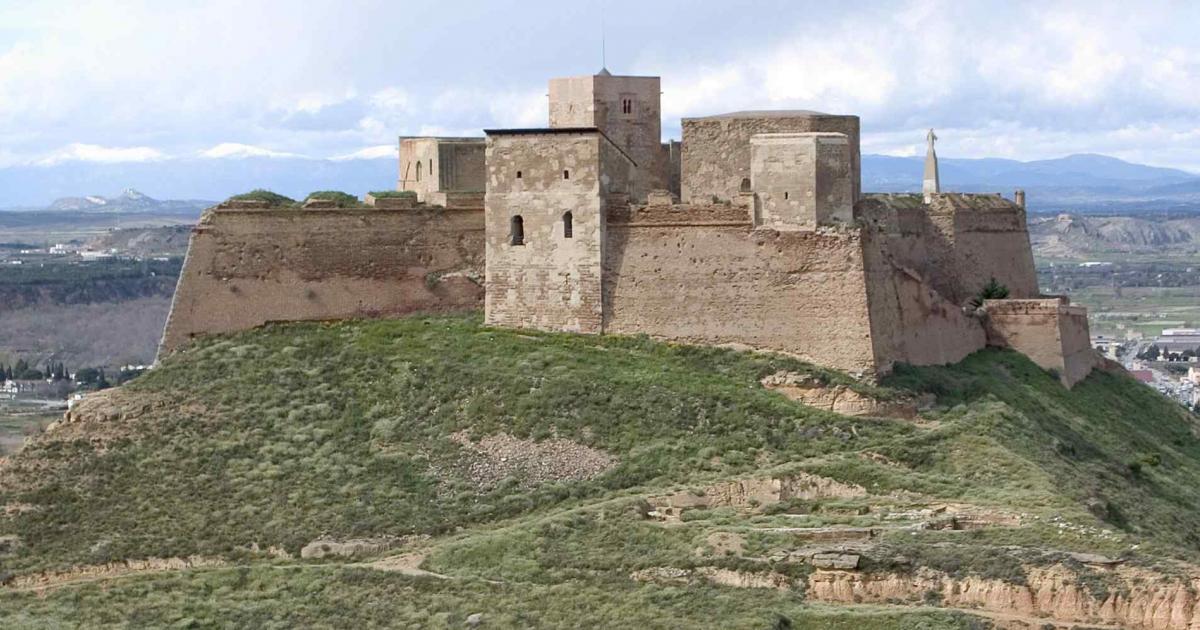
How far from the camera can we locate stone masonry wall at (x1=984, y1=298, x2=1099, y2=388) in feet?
155

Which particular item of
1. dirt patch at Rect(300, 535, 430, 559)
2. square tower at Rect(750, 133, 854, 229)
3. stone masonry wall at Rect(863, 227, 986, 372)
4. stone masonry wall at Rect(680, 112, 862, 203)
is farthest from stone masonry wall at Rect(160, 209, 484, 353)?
dirt patch at Rect(300, 535, 430, 559)

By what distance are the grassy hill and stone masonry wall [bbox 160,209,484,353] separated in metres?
0.52

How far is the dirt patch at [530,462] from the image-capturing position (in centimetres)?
3659

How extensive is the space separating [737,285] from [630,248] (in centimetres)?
205

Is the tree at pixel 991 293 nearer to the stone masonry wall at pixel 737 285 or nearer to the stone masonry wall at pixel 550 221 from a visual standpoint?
the stone masonry wall at pixel 737 285

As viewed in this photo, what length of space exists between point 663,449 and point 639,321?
4.32 m

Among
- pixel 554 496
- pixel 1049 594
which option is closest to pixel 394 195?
pixel 554 496

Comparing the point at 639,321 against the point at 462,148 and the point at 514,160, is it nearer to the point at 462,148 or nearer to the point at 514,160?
the point at 514,160

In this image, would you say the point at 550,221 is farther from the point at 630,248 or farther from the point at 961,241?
the point at 961,241

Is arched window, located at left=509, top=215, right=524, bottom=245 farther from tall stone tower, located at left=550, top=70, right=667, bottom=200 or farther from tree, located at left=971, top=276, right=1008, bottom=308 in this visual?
tree, located at left=971, top=276, right=1008, bottom=308

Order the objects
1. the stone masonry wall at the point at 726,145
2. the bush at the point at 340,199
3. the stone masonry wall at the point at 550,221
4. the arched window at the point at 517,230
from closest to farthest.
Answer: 1. the stone masonry wall at the point at 550,221
2. the arched window at the point at 517,230
3. the stone masonry wall at the point at 726,145
4. the bush at the point at 340,199

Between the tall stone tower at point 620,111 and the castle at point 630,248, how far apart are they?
1.5 inches

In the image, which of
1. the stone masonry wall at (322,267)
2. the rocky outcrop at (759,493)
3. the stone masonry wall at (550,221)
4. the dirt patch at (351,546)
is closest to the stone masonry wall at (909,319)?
the rocky outcrop at (759,493)

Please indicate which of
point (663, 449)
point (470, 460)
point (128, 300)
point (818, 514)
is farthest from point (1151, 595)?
point (128, 300)
